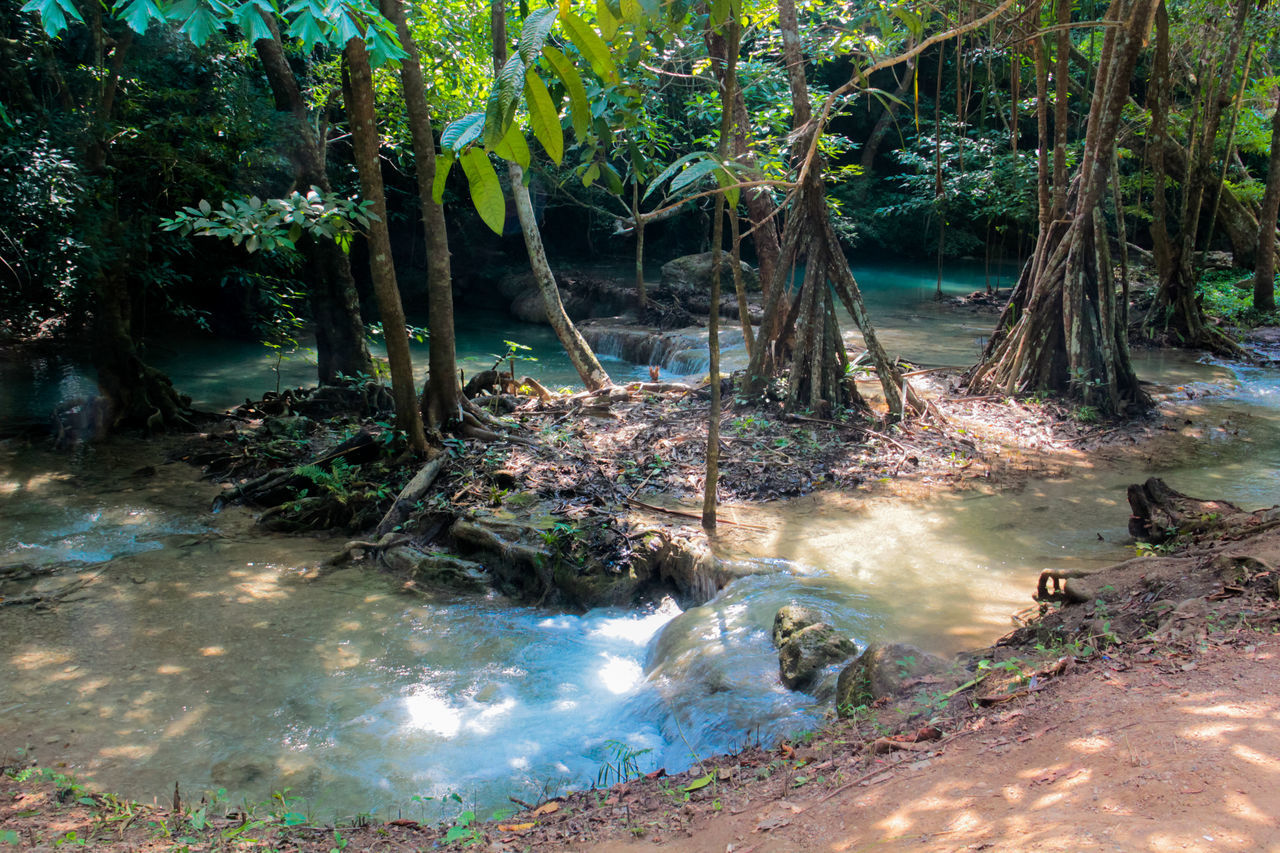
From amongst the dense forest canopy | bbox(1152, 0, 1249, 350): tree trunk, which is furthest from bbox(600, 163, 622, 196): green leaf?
bbox(1152, 0, 1249, 350): tree trunk

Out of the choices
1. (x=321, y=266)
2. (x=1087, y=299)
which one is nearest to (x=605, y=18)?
(x=1087, y=299)

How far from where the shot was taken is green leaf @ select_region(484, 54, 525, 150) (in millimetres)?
1676

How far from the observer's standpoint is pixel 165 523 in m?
6.84

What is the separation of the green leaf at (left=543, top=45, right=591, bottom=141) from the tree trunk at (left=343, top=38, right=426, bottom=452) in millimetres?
4896

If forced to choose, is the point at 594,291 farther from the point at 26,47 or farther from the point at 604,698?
the point at 604,698

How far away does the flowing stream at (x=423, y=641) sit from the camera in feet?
13.1

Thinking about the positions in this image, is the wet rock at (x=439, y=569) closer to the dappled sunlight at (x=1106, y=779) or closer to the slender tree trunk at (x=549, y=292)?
the dappled sunlight at (x=1106, y=779)

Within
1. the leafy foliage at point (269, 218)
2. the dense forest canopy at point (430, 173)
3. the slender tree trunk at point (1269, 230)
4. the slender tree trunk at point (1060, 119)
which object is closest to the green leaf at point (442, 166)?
the dense forest canopy at point (430, 173)

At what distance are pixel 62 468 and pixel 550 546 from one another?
5294 millimetres

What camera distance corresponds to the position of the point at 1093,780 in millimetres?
2324

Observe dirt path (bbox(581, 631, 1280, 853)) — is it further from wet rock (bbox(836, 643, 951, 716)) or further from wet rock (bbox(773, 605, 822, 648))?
wet rock (bbox(773, 605, 822, 648))

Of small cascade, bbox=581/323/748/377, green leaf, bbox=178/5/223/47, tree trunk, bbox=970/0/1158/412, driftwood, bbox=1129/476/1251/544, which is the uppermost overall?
green leaf, bbox=178/5/223/47

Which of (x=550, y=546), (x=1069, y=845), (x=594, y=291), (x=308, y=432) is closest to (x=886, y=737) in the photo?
(x=1069, y=845)

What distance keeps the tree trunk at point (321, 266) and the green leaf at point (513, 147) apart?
25.0 feet
